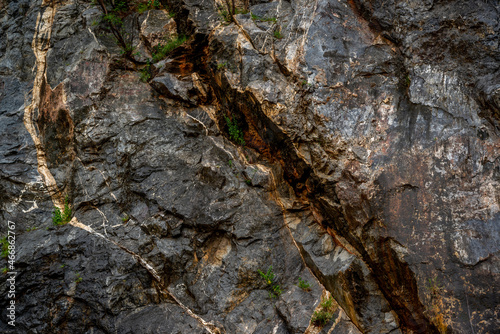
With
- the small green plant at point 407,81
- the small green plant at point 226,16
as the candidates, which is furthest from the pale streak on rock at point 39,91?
the small green plant at point 407,81

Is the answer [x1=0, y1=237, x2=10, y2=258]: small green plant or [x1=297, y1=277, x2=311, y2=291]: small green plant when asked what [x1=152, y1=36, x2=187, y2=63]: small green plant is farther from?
[x1=297, y1=277, x2=311, y2=291]: small green plant

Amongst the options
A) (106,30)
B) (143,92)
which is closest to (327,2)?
(143,92)

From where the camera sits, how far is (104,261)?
597 cm

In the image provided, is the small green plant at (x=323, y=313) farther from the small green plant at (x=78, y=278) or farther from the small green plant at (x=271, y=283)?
the small green plant at (x=78, y=278)

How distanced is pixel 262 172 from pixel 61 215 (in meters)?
4.11

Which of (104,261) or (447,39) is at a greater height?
(447,39)

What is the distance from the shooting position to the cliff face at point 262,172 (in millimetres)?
5051

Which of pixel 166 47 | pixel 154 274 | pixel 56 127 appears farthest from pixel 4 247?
pixel 166 47

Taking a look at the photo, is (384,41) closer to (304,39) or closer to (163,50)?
(304,39)

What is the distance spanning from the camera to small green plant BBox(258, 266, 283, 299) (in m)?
5.86

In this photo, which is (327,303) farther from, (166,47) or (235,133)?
(166,47)

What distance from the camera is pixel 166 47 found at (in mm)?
7473

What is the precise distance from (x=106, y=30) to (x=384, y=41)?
6225mm

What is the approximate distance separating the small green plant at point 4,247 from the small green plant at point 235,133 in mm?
4773
